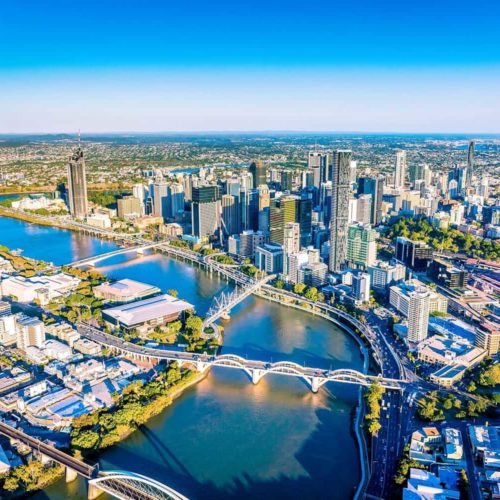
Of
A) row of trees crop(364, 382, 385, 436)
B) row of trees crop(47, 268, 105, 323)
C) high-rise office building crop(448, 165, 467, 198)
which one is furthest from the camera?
high-rise office building crop(448, 165, 467, 198)

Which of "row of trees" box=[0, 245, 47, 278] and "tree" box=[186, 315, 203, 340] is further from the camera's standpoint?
"row of trees" box=[0, 245, 47, 278]

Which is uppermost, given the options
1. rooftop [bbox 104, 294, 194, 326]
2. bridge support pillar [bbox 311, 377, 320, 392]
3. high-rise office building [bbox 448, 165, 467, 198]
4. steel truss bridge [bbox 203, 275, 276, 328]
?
high-rise office building [bbox 448, 165, 467, 198]

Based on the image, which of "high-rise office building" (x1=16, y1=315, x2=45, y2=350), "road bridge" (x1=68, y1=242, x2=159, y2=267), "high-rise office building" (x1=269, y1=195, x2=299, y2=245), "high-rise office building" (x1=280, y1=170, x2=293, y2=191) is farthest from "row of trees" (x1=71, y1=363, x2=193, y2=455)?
"high-rise office building" (x1=280, y1=170, x2=293, y2=191)

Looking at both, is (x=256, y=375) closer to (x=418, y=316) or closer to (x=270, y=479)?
(x=270, y=479)

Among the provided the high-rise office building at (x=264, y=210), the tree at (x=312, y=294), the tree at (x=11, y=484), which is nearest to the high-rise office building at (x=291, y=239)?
the tree at (x=312, y=294)

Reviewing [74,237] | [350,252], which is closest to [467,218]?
[350,252]

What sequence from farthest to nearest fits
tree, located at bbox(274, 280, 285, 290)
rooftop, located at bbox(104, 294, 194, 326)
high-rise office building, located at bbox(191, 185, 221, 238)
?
1. high-rise office building, located at bbox(191, 185, 221, 238)
2. tree, located at bbox(274, 280, 285, 290)
3. rooftop, located at bbox(104, 294, 194, 326)

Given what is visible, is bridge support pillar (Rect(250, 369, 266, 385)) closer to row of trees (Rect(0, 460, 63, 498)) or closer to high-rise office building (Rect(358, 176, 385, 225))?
row of trees (Rect(0, 460, 63, 498))

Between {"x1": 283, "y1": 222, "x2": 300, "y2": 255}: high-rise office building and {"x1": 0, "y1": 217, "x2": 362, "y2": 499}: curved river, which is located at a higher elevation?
{"x1": 283, "y1": 222, "x2": 300, "y2": 255}: high-rise office building

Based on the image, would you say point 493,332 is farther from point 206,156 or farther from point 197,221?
point 206,156
